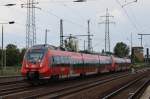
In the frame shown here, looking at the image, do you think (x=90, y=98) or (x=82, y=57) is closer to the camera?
(x=90, y=98)

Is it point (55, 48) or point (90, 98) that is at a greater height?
point (55, 48)

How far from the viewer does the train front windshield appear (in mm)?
36000

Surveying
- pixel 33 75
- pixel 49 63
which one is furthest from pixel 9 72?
pixel 33 75

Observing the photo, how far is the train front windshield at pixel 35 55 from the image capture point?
36.0 meters

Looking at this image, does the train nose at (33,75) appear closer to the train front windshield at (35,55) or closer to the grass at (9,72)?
the train front windshield at (35,55)

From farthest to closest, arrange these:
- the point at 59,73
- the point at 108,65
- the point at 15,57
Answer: the point at 15,57, the point at 108,65, the point at 59,73

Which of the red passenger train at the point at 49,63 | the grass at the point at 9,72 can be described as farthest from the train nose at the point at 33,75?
the grass at the point at 9,72

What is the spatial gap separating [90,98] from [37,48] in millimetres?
12975

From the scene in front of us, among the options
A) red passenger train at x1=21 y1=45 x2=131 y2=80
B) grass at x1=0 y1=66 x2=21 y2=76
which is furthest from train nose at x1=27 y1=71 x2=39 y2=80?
grass at x1=0 y1=66 x2=21 y2=76

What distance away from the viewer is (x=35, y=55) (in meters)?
36.2

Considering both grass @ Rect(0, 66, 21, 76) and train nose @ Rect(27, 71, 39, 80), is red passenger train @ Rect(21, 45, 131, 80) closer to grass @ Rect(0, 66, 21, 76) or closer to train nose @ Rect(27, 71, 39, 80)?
train nose @ Rect(27, 71, 39, 80)

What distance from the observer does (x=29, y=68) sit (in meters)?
35.7

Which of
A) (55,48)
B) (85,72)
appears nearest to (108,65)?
(85,72)

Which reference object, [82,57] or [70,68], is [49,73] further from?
[82,57]
